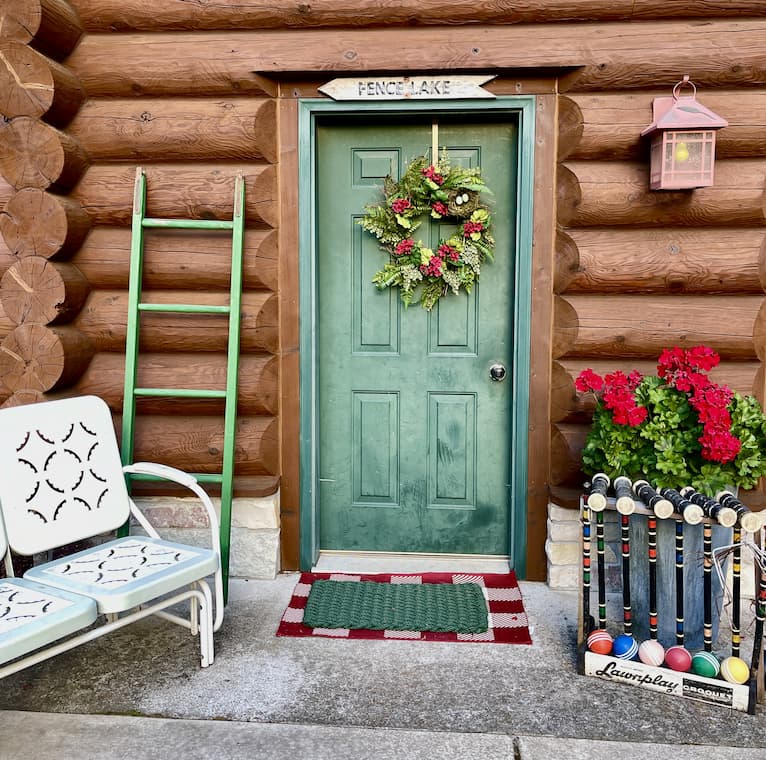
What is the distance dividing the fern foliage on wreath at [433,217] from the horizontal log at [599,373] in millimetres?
630

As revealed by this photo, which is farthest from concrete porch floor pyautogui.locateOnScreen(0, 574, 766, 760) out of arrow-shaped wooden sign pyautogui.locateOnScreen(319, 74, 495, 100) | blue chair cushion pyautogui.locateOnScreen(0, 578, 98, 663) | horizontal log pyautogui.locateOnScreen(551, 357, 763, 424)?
arrow-shaped wooden sign pyautogui.locateOnScreen(319, 74, 495, 100)

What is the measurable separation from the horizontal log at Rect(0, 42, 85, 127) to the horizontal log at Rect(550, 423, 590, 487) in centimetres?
264

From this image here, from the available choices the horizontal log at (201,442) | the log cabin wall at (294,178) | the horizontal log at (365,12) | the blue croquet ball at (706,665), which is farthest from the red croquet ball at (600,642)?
the horizontal log at (365,12)

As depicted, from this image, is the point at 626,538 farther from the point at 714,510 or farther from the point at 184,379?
the point at 184,379

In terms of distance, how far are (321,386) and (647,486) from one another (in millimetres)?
1650

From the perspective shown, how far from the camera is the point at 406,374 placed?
382 centimetres

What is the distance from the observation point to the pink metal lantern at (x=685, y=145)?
3.07m

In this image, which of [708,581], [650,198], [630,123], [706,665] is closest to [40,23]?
[630,123]

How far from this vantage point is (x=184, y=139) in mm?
3475

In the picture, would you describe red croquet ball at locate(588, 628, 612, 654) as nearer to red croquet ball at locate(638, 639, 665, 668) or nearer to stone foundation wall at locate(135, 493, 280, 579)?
red croquet ball at locate(638, 639, 665, 668)

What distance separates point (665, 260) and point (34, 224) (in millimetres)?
2747

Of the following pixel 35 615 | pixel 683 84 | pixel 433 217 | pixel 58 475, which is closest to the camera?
pixel 35 615

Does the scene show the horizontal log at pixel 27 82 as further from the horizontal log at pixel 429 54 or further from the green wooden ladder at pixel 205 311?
the green wooden ladder at pixel 205 311

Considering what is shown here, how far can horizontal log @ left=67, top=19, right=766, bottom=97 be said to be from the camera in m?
3.26
